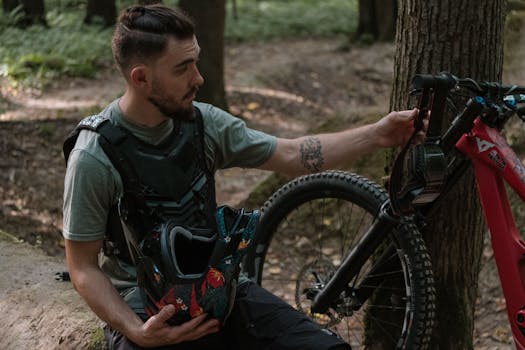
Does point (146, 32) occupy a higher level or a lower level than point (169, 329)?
higher

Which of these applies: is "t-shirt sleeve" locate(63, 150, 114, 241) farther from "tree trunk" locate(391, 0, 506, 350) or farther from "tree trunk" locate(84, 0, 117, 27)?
"tree trunk" locate(84, 0, 117, 27)

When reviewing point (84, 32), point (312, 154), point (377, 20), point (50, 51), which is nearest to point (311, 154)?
point (312, 154)

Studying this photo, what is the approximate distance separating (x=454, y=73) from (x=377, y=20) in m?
12.3

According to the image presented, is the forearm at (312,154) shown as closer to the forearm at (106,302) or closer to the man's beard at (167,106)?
the man's beard at (167,106)

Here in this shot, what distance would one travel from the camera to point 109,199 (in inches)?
111

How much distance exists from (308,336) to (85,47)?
393 inches

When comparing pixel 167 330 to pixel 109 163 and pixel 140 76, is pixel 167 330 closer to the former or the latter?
pixel 109 163

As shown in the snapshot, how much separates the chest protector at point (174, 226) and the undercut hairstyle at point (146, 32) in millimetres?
289

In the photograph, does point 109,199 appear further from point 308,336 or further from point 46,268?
point 46,268

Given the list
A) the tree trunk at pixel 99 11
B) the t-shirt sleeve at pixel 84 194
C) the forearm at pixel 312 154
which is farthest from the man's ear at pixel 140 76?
the tree trunk at pixel 99 11

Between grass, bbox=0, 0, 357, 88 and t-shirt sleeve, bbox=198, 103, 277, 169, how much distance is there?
6974 mm

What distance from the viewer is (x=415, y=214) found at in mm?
3260

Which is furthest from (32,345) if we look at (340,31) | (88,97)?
(340,31)

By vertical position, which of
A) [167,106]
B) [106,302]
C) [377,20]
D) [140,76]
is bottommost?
[377,20]
